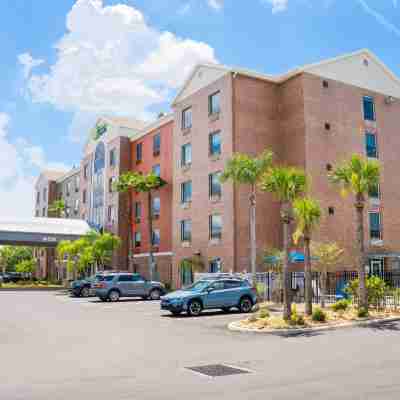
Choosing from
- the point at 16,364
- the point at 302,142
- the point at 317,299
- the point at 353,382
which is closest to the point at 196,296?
the point at 317,299

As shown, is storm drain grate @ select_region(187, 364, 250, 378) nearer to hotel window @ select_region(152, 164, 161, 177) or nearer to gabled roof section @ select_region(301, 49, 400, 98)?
gabled roof section @ select_region(301, 49, 400, 98)

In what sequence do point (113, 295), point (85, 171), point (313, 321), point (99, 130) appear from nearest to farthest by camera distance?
point (313, 321) < point (113, 295) < point (99, 130) < point (85, 171)

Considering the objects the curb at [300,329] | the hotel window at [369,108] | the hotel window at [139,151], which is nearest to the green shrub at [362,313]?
the curb at [300,329]

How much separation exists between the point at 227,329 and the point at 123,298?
19.2 meters

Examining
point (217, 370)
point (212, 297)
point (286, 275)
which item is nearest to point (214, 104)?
point (212, 297)

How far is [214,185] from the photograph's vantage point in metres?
37.7

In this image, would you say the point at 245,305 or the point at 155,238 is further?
the point at 155,238

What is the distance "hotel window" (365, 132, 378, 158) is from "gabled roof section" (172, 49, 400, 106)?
12.2ft

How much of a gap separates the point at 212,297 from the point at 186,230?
1801cm

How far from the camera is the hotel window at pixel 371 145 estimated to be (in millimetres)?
38938

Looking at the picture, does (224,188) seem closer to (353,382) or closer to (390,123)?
(390,123)

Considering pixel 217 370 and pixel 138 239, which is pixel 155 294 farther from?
pixel 217 370

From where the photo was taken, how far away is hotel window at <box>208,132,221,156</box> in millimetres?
37469

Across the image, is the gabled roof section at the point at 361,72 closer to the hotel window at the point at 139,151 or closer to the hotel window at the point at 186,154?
the hotel window at the point at 186,154
